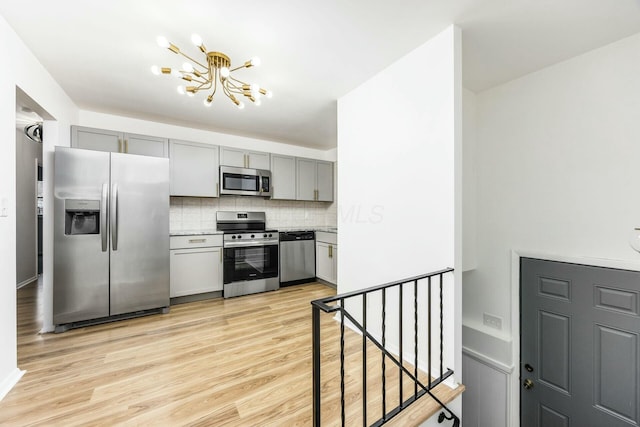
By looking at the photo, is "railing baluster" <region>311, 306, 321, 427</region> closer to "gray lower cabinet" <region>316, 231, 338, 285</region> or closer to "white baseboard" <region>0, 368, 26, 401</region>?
"white baseboard" <region>0, 368, 26, 401</region>

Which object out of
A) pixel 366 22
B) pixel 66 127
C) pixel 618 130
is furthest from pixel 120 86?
pixel 618 130

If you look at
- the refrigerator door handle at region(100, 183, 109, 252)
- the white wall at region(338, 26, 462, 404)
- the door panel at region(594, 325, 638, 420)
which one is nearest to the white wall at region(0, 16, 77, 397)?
the refrigerator door handle at region(100, 183, 109, 252)

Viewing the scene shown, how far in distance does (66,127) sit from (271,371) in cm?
333

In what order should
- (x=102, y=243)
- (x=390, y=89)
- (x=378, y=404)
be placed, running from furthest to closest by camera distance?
(x=102, y=243), (x=390, y=89), (x=378, y=404)

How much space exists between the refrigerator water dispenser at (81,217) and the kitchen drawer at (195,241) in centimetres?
79

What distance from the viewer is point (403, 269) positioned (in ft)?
6.94

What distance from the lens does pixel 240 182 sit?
3965mm

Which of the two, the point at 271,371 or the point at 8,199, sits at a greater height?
the point at 8,199

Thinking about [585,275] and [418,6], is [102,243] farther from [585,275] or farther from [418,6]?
[585,275]

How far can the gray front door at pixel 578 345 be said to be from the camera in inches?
76.4

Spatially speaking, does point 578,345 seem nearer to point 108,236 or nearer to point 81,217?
point 108,236

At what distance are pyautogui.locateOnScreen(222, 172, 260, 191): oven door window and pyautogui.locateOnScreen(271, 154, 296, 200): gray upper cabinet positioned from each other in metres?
0.32

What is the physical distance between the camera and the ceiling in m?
1.63

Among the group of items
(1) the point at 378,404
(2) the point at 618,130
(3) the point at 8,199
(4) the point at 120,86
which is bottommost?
(1) the point at 378,404
